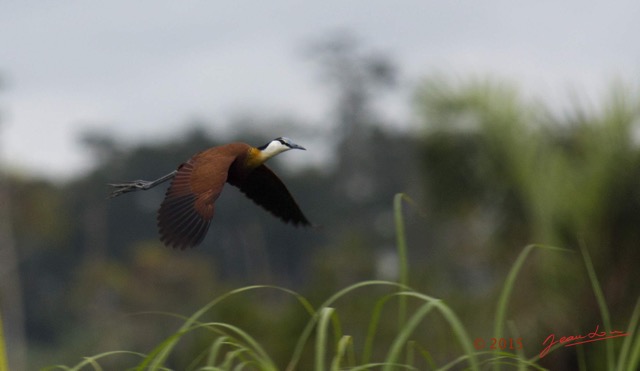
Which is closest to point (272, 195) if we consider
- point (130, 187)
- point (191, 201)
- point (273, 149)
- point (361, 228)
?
point (191, 201)

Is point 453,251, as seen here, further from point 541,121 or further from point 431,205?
point 541,121

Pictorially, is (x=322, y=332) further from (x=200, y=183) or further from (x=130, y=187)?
(x=130, y=187)

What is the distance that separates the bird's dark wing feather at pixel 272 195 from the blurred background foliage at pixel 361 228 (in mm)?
285

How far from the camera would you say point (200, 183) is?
8.87 ft

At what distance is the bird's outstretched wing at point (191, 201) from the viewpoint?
8.63 ft

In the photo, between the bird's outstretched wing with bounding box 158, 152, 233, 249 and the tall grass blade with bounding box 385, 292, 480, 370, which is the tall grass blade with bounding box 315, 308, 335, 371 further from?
the bird's outstretched wing with bounding box 158, 152, 233, 249

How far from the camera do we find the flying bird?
2605 mm

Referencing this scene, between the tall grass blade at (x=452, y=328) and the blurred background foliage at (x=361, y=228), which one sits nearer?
the tall grass blade at (x=452, y=328)

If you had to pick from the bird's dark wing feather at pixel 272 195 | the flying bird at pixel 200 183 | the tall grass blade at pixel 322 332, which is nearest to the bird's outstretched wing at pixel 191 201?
the flying bird at pixel 200 183

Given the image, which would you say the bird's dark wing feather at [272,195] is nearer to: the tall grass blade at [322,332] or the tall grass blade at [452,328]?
the tall grass blade at [322,332]

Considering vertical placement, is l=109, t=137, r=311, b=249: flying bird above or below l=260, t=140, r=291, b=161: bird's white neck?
below

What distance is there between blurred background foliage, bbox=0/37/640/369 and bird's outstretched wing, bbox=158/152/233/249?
1.31 ft

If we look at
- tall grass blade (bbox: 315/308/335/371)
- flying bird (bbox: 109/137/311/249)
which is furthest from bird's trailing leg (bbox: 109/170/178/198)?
tall grass blade (bbox: 315/308/335/371)

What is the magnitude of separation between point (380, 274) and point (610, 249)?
80.3ft
